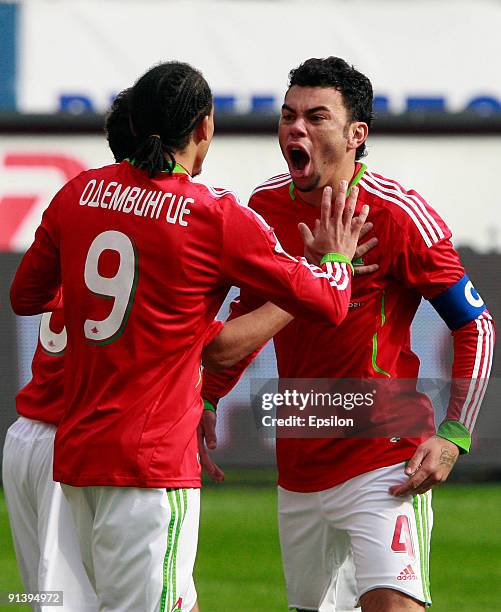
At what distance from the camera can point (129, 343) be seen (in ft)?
12.8

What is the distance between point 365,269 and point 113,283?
3.67 ft

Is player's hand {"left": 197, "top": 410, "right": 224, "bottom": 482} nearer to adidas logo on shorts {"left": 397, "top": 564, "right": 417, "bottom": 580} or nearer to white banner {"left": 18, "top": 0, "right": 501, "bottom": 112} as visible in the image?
adidas logo on shorts {"left": 397, "top": 564, "right": 417, "bottom": 580}

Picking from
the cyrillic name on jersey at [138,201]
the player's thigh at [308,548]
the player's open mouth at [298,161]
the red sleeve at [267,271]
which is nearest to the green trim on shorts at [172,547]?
the red sleeve at [267,271]

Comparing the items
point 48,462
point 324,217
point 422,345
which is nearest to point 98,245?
point 324,217

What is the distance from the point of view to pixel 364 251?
4.64m

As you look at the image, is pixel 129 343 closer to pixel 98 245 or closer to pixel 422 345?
pixel 98 245

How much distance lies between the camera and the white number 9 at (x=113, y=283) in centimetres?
391

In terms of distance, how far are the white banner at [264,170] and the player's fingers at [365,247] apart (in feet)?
24.1

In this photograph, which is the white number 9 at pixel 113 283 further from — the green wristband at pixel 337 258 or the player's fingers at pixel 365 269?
the player's fingers at pixel 365 269

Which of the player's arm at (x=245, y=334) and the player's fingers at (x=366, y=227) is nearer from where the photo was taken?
the player's arm at (x=245, y=334)

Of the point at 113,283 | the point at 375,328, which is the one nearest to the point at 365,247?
the point at 375,328

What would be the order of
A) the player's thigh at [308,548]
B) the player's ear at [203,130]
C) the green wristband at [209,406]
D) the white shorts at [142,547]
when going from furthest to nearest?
the green wristband at [209,406]
the player's thigh at [308,548]
the player's ear at [203,130]
the white shorts at [142,547]

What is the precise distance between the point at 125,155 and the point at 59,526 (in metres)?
1.42

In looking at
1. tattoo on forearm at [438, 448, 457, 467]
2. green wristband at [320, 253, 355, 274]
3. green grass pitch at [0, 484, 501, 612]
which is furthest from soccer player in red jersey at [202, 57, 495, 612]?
green grass pitch at [0, 484, 501, 612]
